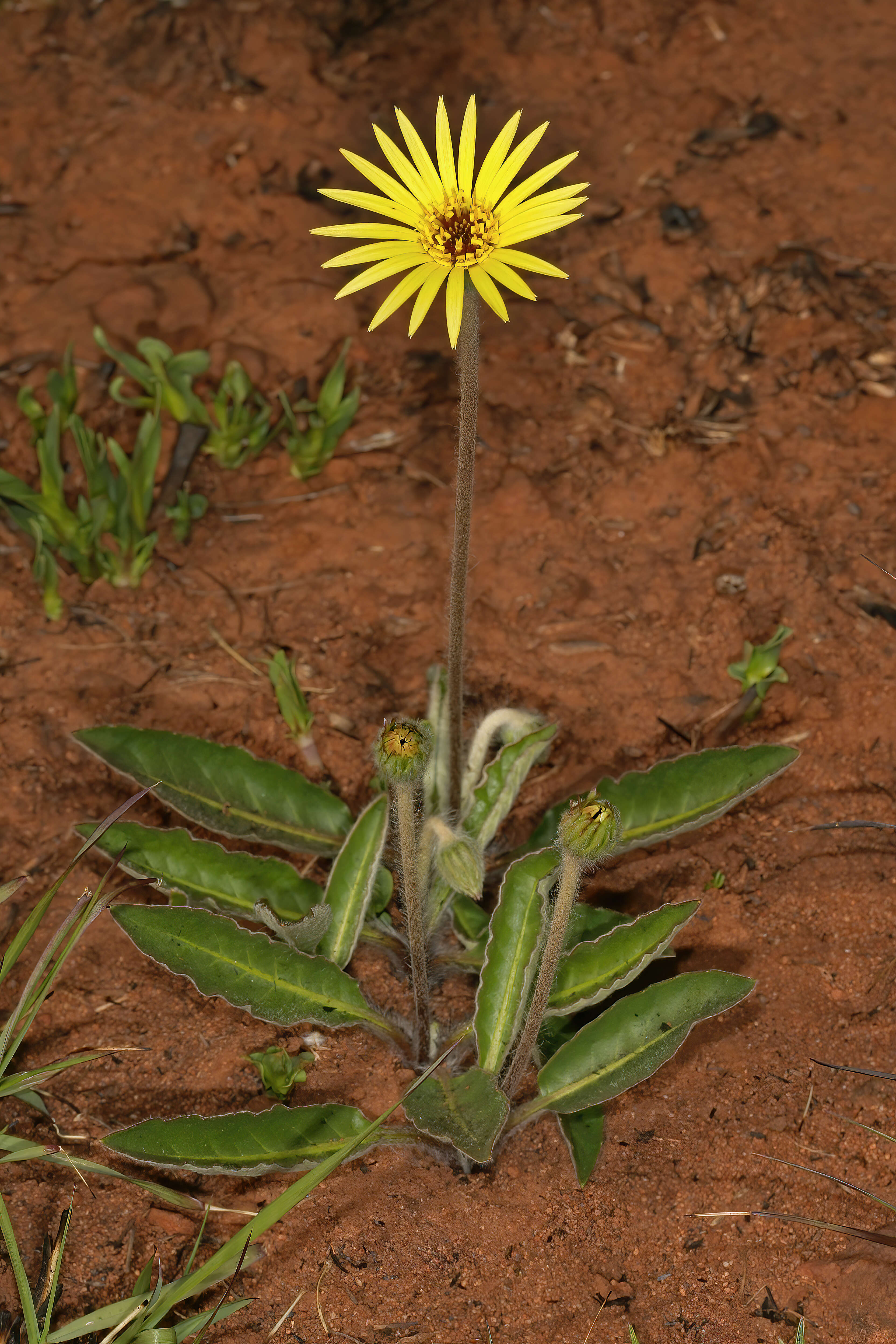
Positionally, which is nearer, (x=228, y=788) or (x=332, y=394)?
(x=228, y=788)

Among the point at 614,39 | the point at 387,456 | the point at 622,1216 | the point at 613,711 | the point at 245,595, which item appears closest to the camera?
the point at 622,1216

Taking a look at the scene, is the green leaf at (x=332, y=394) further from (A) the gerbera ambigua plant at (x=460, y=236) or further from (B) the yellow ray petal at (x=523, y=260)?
(B) the yellow ray petal at (x=523, y=260)

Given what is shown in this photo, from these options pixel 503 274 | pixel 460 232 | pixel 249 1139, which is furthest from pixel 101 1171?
pixel 460 232

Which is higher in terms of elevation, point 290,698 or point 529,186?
point 529,186

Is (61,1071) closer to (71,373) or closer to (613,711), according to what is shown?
(613,711)

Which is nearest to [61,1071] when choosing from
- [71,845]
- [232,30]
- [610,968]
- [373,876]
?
[71,845]

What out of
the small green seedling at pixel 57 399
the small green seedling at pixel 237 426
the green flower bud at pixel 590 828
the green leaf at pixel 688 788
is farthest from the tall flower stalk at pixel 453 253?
the small green seedling at pixel 57 399

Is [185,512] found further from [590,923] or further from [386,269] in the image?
[590,923]

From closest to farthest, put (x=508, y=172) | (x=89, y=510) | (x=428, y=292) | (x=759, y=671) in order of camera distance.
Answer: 1. (x=428, y=292)
2. (x=508, y=172)
3. (x=759, y=671)
4. (x=89, y=510)
